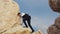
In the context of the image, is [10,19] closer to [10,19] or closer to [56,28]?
[10,19]

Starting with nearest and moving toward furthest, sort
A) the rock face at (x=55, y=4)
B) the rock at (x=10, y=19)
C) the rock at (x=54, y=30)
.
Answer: the rock face at (x=55, y=4) < the rock at (x=54, y=30) < the rock at (x=10, y=19)

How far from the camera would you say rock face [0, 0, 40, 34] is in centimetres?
748

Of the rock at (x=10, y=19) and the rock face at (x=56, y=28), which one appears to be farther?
the rock at (x=10, y=19)

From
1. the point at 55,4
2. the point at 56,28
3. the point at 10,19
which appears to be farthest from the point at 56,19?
the point at 10,19

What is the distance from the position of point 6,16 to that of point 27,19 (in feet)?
4.75

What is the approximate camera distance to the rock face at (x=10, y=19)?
7.48 m

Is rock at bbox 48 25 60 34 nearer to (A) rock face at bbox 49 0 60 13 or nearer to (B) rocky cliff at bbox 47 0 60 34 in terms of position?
(B) rocky cliff at bbox 47 0 60 34

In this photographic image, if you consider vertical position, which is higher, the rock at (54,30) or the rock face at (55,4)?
the rock face at (55,4)

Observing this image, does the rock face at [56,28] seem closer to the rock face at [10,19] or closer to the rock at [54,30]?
the rock at [54,30]

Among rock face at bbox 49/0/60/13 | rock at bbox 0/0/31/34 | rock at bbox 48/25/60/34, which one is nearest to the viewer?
rock face at bbox 49/0/60/13

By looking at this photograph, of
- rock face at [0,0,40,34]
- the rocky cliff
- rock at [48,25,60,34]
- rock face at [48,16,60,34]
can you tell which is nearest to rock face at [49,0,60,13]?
A: the rocky cliff

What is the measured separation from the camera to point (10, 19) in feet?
26.6

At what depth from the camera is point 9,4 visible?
853 centimetres

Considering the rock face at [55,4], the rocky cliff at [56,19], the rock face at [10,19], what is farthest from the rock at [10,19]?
the rock face at [55,4]
